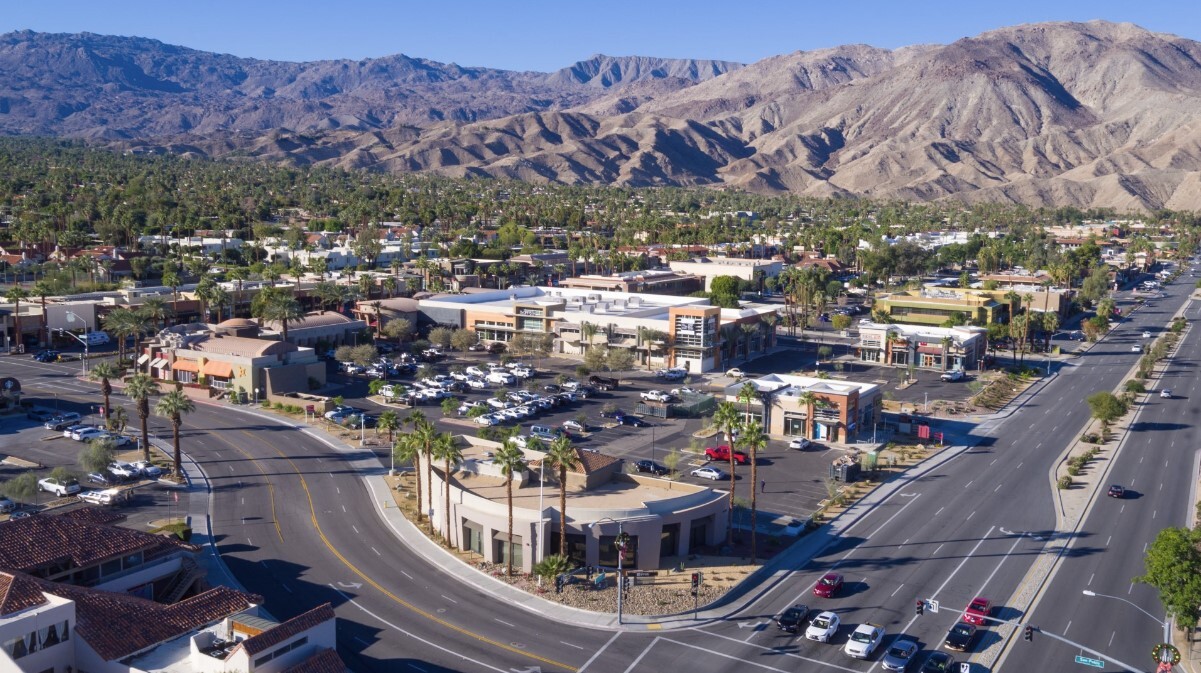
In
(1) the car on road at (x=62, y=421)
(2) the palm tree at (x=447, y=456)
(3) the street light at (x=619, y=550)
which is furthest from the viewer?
(1) the car on road at (x=62, y=421)

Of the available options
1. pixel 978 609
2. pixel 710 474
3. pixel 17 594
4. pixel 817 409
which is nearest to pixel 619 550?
pixel 978 609

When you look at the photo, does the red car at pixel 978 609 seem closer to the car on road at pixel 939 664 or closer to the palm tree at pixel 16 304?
the car on road at pixel 939 664

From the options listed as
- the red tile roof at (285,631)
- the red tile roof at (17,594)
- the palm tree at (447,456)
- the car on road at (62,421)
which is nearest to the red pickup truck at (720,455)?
the palm tree at (447,456)

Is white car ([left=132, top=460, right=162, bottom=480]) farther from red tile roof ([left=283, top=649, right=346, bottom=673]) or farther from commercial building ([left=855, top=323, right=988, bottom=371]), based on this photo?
commercial building ([left=855, top=323, right=988, bottom=371])

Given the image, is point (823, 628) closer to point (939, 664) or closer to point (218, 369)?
point (939, 664)

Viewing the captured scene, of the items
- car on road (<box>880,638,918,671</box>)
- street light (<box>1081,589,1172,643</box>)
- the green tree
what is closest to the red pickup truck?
street light (<box>1081,589,1172,643</box>)

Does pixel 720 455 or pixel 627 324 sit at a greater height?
pixel 627 324
